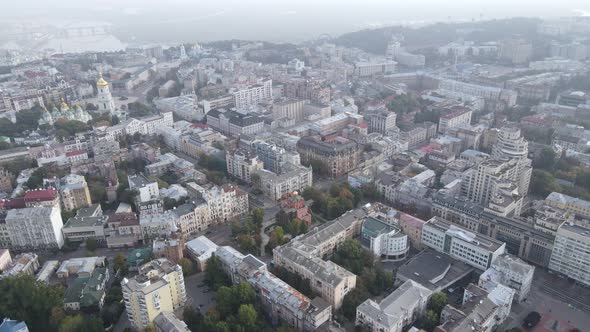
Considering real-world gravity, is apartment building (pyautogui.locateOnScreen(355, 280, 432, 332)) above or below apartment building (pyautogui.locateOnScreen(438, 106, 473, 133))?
below

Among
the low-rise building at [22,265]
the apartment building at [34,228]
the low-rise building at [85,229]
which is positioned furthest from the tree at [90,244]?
the low-rise building at [22,265]

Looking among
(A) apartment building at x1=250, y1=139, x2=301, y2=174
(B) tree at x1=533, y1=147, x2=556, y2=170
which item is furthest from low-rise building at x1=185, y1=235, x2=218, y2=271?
(B) tree at x1=533, y1=147, x2=556, y2=170

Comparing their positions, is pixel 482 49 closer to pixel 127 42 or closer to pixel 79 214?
pixel 79 214

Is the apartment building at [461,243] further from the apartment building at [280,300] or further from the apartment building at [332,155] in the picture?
the apartment building at [332,155]

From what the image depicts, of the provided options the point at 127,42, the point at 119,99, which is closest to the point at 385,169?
the point at 119,99

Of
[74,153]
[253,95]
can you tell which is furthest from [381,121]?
[74,153]

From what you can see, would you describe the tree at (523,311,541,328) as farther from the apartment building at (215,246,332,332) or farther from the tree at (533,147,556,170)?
the tree at (533,147,556,170)

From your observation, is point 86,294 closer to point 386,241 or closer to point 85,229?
point 85,229
